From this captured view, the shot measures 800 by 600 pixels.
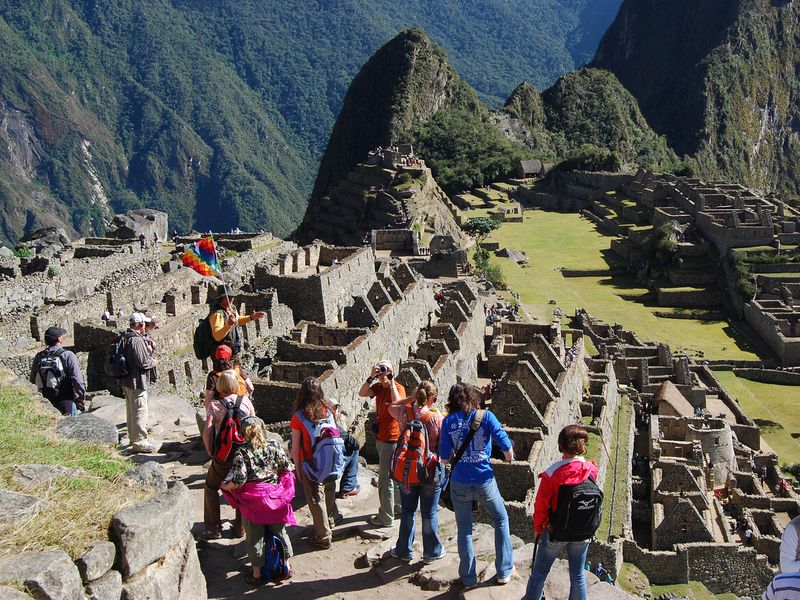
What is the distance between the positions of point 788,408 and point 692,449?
14.4 metres

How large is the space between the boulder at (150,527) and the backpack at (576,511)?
310 cm

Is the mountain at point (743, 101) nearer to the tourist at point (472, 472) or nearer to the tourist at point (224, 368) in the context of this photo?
the tourist at point (224, 368)

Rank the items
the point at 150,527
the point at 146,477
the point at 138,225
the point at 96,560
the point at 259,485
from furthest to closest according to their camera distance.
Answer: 1. the point at 138,225
2. the point at 259,485
3. the point at 146,477
4. the point at 150,527
5. the point at 96,560

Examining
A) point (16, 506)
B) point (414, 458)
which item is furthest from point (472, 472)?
point (16, 506)

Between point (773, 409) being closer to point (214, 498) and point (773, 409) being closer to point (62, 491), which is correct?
point (214, 498)

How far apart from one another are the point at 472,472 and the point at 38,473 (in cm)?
390

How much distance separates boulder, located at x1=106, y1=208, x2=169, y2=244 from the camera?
41.1 metres

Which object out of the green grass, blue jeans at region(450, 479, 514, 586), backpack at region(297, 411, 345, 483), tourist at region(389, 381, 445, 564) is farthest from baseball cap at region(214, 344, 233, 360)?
the green grass

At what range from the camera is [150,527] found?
6750 mm

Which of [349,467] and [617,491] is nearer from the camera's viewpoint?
[349,467]

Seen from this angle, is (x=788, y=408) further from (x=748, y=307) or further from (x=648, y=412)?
(x=748, y=307)

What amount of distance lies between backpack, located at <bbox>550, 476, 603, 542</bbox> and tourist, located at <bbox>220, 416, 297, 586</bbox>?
2.55 metres

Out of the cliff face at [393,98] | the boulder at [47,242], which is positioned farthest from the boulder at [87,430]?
the cliff face at [393,98]

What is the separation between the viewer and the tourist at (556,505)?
25.0ft
